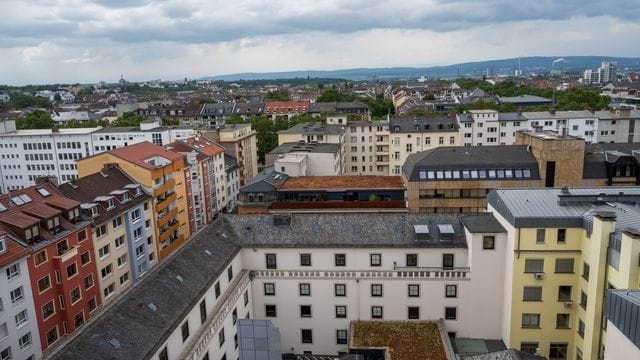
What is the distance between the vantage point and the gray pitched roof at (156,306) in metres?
25.2

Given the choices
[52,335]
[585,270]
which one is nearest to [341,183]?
[585,270]

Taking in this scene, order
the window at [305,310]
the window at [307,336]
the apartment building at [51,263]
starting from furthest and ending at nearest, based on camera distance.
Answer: the window at [307,336] → the window at [305,310] → the apartment building at [51,263]

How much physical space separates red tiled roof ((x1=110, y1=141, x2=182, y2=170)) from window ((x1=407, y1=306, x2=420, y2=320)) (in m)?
37.1

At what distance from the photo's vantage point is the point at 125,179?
59.5 m

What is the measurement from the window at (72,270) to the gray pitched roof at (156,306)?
13.7 meters

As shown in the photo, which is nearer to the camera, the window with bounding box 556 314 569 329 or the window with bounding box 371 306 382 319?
Answer: the window with bounding box 556 314 569 329

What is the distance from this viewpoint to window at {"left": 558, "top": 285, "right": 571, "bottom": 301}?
37.0 metres

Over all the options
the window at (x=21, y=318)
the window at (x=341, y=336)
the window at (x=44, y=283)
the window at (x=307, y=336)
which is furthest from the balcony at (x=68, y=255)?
the window at (x=341, y=336)

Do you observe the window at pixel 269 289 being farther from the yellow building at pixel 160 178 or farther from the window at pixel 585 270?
the window at pixel 585 270

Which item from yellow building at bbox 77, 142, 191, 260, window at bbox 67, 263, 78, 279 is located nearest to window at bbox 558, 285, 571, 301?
window at bbox 67, 263, 78, 279

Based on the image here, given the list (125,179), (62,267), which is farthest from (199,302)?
(125,179)

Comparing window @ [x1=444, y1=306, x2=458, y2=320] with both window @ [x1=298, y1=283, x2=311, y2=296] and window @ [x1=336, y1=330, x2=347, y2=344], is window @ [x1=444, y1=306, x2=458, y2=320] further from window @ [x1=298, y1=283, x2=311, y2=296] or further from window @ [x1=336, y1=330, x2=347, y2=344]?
window @ [x1=298, y1=283, x2=311, y2=296]

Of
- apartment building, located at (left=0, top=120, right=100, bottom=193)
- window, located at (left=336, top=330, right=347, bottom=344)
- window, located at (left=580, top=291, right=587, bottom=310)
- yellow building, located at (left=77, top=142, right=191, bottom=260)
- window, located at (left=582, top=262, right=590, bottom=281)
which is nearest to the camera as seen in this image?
window, located at (left=582, top=262, right=590, bottom=281)

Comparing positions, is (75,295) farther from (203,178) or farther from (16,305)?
(203,178)
